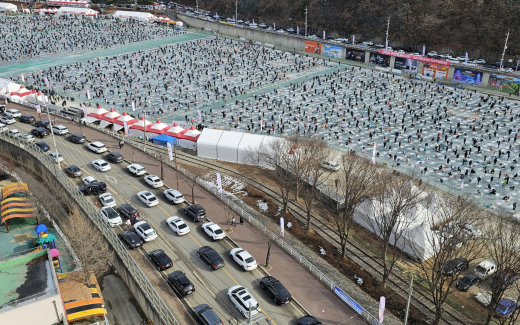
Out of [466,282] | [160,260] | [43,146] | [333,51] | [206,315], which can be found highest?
[333,51]

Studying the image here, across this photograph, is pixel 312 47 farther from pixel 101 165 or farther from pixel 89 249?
pixel 89 249

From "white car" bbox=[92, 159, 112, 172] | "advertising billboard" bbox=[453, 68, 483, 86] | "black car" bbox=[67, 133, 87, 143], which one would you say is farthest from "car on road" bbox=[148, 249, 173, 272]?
"advertising billboard" bbox=[453, 68, 483, 86]

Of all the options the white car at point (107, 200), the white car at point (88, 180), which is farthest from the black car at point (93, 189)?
the white car at point (107, 200)

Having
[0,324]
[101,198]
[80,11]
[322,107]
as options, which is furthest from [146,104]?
[80,11]

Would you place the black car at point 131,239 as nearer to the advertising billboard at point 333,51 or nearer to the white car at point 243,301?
the white car at point 243,301

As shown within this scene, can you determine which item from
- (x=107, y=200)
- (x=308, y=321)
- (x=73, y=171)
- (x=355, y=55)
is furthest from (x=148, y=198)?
(x=355, y=55)
